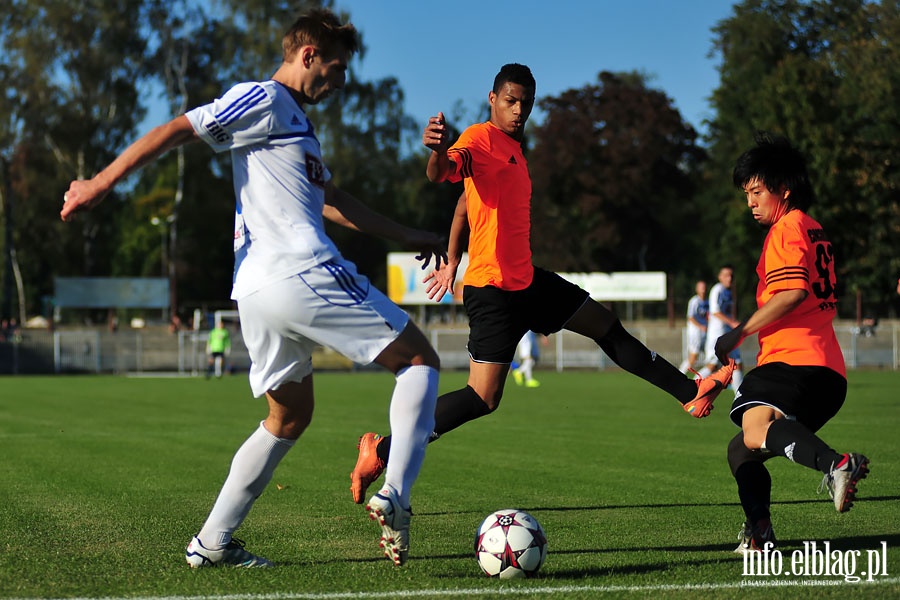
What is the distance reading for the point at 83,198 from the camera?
4.33m

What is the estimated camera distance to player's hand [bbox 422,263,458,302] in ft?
21.9

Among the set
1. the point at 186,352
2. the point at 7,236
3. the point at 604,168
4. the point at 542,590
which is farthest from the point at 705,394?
the point at 604,168

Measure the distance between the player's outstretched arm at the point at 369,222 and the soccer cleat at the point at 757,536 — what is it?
1.93m

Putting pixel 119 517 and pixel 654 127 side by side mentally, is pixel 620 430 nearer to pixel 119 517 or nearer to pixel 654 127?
pixel 119 517

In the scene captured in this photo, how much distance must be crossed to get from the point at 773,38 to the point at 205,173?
28.0 m

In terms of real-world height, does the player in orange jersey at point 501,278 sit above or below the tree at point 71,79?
below

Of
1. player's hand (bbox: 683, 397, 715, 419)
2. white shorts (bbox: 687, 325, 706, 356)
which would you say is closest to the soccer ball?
player's hand (bbox: 683, 397, 715, 419)

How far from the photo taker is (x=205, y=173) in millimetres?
53531

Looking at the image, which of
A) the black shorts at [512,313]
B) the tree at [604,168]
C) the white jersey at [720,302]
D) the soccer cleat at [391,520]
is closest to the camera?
the soccer cleat at [391,520]

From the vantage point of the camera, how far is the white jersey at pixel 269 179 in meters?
4.55

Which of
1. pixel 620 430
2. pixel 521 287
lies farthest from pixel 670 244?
pixel 521 287

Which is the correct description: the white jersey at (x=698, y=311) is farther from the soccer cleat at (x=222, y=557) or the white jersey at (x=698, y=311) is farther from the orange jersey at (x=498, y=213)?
the soccer cleat at (x=222, y=557)

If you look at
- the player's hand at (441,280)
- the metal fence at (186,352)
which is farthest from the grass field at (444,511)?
the metal fence at (186,352)

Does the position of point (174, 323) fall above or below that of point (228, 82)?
below
